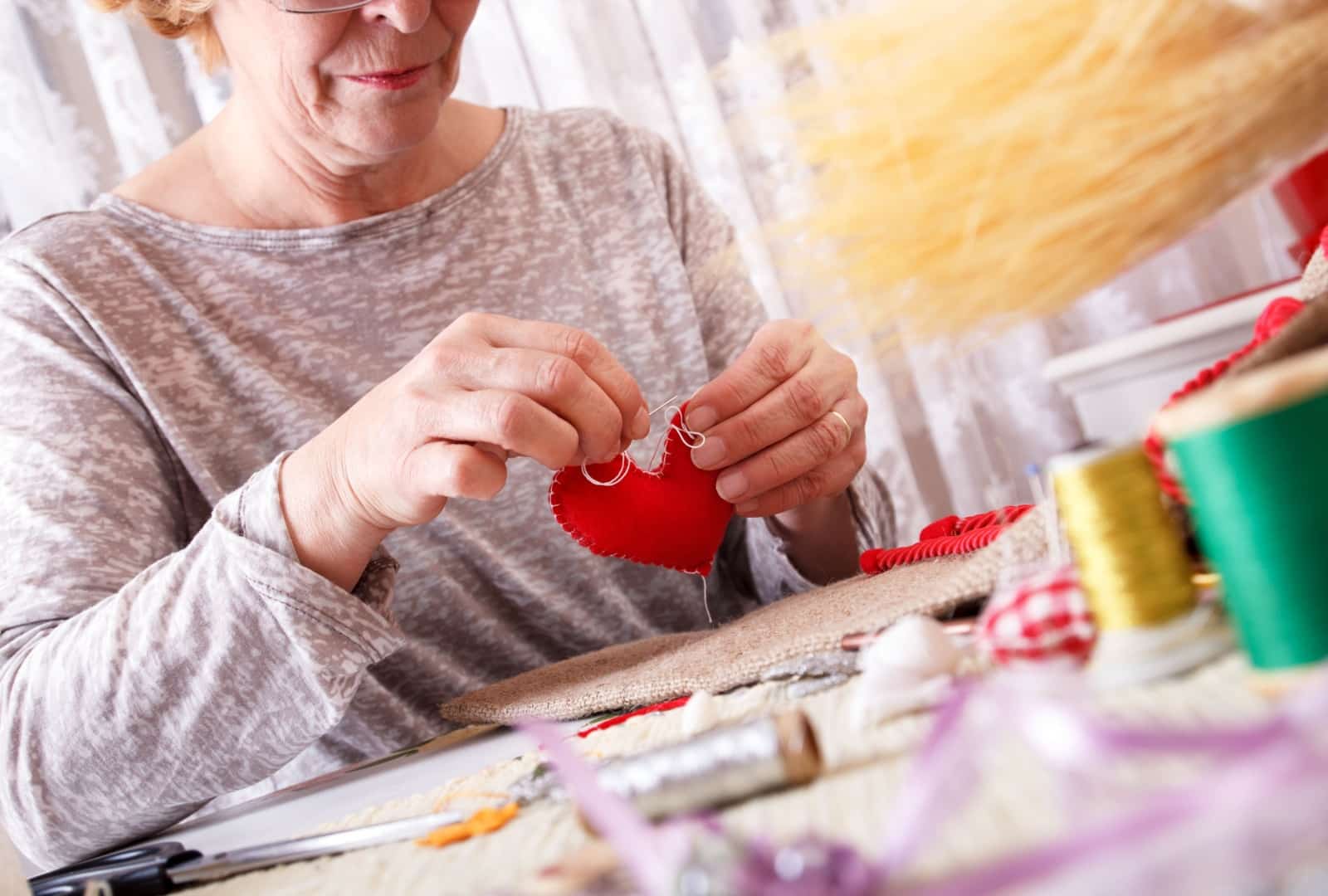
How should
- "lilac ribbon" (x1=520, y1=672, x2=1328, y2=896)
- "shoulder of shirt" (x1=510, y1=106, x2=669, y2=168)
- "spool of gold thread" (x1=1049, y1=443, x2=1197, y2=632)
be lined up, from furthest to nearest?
1. "shoulder of shirt" (x1=510, y1=106, x2=669, y2=168)
2. "spool of gold thread" (x1=1049, y1=443, x2=1197, y2=632)
3. "lilac ribbon" (x1=520, y1=672, x2=1328, y2=896)

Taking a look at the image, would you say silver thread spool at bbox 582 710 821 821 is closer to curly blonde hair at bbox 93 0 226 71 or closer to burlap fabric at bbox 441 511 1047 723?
burlap fabric at bbox 441 511 1047 723

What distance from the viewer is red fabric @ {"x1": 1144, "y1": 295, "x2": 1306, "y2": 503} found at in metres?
0.42

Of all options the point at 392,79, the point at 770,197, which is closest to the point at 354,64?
the point at 392,79

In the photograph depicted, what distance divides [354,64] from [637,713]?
635mm

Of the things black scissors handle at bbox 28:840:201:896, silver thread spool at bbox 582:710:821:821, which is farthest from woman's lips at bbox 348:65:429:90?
silver thread spool at bbox 582:710:821:821

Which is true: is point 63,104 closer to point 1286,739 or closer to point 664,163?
point 664,163

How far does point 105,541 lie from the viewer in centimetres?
89

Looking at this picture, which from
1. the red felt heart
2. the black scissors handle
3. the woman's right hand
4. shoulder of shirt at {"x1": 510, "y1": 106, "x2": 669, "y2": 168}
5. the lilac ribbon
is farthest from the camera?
shoulder of shirt at {"x1": 510, "y1": 106, "x2": 669, "y2": 168}

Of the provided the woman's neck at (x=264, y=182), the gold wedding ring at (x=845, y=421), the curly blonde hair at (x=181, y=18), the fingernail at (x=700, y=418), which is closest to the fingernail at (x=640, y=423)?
the fingernail at (x=700, y=418)

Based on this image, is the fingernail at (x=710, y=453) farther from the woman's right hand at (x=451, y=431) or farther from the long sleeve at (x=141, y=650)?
the long sleeve at (x=141, y=650)

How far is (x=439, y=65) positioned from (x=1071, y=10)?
789 millimetres

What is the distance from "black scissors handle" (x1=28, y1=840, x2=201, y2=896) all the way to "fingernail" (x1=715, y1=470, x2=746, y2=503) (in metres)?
0.48

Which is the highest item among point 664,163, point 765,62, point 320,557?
point 664,163

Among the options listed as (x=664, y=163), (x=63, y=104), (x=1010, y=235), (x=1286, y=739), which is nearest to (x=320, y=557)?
(x=1010, y=235)
